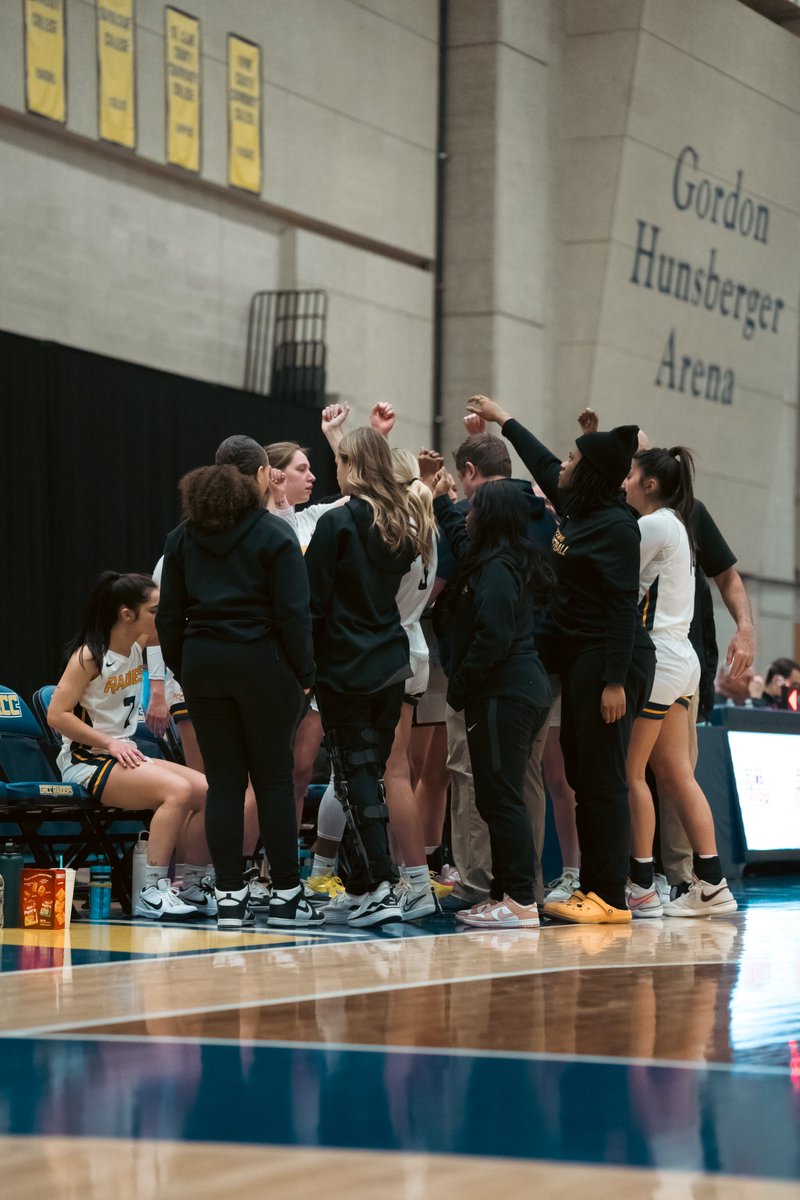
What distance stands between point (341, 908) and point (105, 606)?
4.75 feet

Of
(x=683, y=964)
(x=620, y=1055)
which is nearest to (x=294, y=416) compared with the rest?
(x=683, y=964)

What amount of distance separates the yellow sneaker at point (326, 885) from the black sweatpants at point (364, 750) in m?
0.65

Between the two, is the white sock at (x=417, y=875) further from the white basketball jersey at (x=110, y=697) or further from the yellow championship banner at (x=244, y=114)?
the yellow championship banner at (x=244, y=114)

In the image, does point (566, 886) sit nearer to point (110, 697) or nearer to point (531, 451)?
point (531, 451)

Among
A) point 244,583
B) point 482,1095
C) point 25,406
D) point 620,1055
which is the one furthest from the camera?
point 25,406

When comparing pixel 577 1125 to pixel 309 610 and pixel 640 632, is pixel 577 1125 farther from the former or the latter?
pixel 640 632

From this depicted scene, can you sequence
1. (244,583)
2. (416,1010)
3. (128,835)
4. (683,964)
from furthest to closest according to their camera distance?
(128,835) → (244,583) → (683,964) → (416,1010)

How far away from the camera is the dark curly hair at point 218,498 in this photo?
5.36 meters

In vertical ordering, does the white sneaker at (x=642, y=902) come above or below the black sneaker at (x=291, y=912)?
below

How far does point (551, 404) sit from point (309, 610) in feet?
40.8

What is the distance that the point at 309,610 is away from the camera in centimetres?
547

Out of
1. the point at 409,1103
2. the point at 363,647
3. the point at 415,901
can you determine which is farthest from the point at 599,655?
the point at 409,1103

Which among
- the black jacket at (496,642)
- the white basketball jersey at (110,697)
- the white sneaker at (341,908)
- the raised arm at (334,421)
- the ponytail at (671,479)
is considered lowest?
the white sneaker at (341,908)

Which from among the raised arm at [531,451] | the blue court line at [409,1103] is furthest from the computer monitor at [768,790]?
the blue court line at [409,1103]
